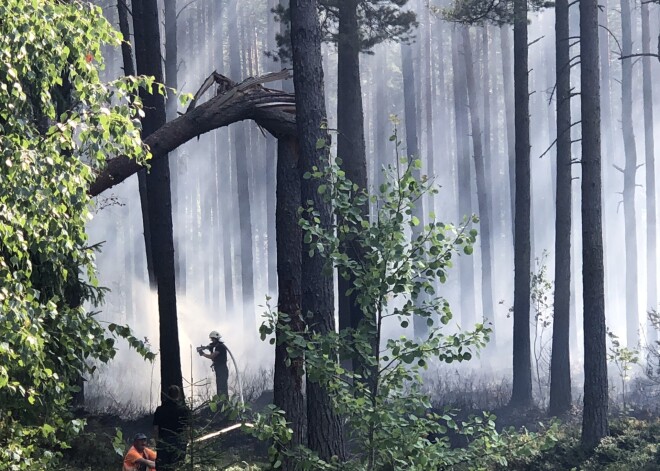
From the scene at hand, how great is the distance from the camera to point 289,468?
9570 millimetres

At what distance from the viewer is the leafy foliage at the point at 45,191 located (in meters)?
5.92

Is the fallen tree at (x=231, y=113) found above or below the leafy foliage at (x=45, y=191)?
above

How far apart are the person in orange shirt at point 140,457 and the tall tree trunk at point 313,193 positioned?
3.96m

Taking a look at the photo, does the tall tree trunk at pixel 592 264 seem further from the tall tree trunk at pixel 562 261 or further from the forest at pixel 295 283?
the tall tree trunk at pixel 562 261

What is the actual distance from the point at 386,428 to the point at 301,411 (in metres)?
3.39

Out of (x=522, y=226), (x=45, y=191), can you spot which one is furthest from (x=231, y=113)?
(x=522, y=226)

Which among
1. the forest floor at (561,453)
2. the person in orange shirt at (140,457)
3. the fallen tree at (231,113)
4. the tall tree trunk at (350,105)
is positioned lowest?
the forest floor at (561,453)

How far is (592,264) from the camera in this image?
1460cm

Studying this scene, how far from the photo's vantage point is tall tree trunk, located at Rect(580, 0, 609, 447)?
567 inches

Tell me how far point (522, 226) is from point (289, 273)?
39.5 feet

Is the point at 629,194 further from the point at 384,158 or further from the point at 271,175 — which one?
the point at 271,175

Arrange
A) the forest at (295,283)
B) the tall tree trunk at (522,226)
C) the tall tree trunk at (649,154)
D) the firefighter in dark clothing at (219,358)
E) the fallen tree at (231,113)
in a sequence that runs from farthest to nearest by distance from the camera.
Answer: the tall tree trunk at (649,154) < the tall tree trunk at (522,226) < the firefighter in dark clothing at (219,358) < the fallen tree at (231,113) < the forest at (295,283)

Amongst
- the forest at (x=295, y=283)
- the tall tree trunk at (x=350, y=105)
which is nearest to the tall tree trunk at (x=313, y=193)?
the forest at (x=295, y=283)

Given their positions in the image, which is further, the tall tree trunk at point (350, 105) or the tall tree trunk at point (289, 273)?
the tall tree trunk at point (350, 105)
